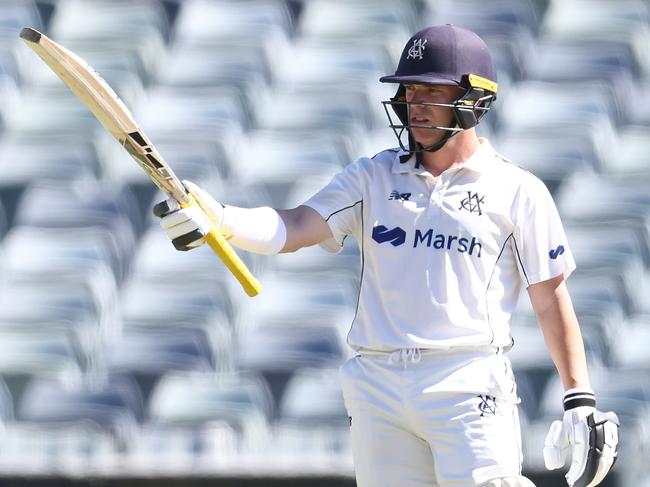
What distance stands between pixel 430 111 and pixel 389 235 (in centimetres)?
26

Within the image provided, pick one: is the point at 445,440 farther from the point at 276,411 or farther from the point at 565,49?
the point at 565,49

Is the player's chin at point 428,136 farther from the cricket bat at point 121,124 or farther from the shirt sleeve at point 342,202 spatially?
the cricket bat at point 121,124

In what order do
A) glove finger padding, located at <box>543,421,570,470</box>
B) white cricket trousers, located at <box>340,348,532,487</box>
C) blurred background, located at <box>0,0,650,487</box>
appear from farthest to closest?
blurred background, located at <box>0,0,650,487</box>, glove finger padding, located at <box>543,421,570,470</box>, white cricket trousers, located at <box>340,348,532,487</box>

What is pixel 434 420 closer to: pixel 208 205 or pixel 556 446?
pixel 556 446

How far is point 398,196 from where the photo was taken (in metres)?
2.45

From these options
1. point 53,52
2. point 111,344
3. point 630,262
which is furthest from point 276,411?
point 53,52

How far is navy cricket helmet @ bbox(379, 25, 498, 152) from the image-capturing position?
8.01 feet

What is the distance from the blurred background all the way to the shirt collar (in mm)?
1226

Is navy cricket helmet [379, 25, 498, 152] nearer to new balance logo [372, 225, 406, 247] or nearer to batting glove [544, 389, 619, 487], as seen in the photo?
new balance logo [372, 225, 406, 247]

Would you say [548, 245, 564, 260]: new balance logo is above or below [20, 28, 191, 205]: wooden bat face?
below

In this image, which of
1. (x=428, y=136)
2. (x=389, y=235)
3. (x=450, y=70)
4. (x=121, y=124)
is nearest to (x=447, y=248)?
(x=389, y=235)

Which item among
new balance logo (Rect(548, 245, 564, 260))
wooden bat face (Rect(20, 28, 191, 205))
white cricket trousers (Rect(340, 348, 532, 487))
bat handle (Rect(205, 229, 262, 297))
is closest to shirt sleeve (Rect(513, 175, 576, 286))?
new balance logo (Rect(548, 245, 564, 260))

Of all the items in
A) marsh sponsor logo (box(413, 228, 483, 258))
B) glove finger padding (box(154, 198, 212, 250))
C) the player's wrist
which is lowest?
the player's wrist

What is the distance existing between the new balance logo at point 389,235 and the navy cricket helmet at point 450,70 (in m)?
0.17
